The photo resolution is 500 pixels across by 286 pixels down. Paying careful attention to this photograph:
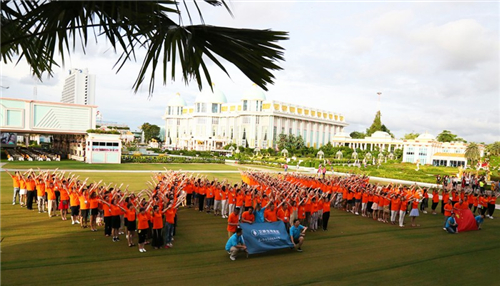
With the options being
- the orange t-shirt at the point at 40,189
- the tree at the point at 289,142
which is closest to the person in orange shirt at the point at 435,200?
the orange t-shirt at the point at 40,189

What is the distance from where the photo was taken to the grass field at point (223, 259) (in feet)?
26.1

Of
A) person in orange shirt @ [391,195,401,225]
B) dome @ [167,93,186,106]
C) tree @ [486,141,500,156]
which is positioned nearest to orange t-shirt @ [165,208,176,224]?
person in orange shirt @ [391,195,401,225]

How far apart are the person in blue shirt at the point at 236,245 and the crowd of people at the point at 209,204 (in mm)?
27

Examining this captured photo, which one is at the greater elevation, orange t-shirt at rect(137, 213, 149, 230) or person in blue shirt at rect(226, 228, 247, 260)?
orange t-shirt at rect(137, 213, 149, 230)

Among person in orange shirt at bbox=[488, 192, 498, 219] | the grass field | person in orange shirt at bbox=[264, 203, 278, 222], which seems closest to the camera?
the grass field

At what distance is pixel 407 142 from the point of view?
6756 centimetres

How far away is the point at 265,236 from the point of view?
33.0ft

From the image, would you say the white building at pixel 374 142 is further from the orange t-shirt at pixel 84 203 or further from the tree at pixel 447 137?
the orange t-shirt at pixel 84 203

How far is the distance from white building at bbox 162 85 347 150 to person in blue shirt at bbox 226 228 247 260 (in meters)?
70.3

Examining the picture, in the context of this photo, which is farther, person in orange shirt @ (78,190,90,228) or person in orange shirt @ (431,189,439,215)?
person in orange shirt @ (431,189,439,215)

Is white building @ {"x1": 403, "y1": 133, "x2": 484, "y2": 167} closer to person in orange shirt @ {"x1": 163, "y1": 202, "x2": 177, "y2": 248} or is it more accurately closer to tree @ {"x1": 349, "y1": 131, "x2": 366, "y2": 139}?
tree @ {"x1": 349, "y1": 131, "x2": 366, "y2": 139}

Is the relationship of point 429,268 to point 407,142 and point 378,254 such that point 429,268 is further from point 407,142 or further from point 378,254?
point 407,142

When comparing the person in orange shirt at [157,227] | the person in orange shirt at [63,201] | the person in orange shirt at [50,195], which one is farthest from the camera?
the person in orange shirt at [50,195]

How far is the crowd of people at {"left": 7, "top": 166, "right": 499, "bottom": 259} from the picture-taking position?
10094 millimetres
